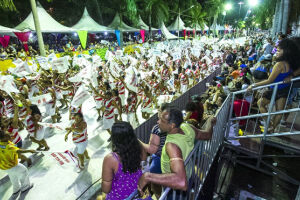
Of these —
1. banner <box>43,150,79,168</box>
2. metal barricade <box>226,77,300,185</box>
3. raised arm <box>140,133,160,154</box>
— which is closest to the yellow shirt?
banner <box>43,150,79,168</box>

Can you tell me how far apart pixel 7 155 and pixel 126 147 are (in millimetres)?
2905

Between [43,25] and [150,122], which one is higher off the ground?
[43,25]

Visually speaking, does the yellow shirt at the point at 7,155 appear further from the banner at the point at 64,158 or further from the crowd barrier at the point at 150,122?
the crowd barrier at the point at 150,122

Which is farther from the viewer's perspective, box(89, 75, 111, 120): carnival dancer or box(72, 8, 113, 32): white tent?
box(72, 8, 113, 32): white tent

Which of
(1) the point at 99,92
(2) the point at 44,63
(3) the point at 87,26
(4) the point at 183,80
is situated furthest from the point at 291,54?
(3) the point at 87,26

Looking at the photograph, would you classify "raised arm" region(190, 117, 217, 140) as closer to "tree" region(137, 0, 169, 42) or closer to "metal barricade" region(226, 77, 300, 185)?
"metal barricade" region(226, 77, 300, 185)

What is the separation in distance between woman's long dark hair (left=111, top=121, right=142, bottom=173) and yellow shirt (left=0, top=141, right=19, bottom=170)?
2.66 m

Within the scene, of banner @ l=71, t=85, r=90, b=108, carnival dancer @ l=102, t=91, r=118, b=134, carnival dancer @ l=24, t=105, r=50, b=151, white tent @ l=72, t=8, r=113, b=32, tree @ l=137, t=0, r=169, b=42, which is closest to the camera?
banner @ l=71, t=85, r=90, b=108

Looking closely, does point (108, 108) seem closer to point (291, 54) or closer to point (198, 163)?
point (198, 163)

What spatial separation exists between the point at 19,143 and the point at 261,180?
6298 mm

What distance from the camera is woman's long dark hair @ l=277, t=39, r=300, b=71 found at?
3.70 m

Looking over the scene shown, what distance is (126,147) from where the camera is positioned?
7.24 feet

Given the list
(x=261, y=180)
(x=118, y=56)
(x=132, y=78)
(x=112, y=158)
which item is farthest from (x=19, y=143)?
(x=118, y=56)

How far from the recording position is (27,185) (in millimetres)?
4180
